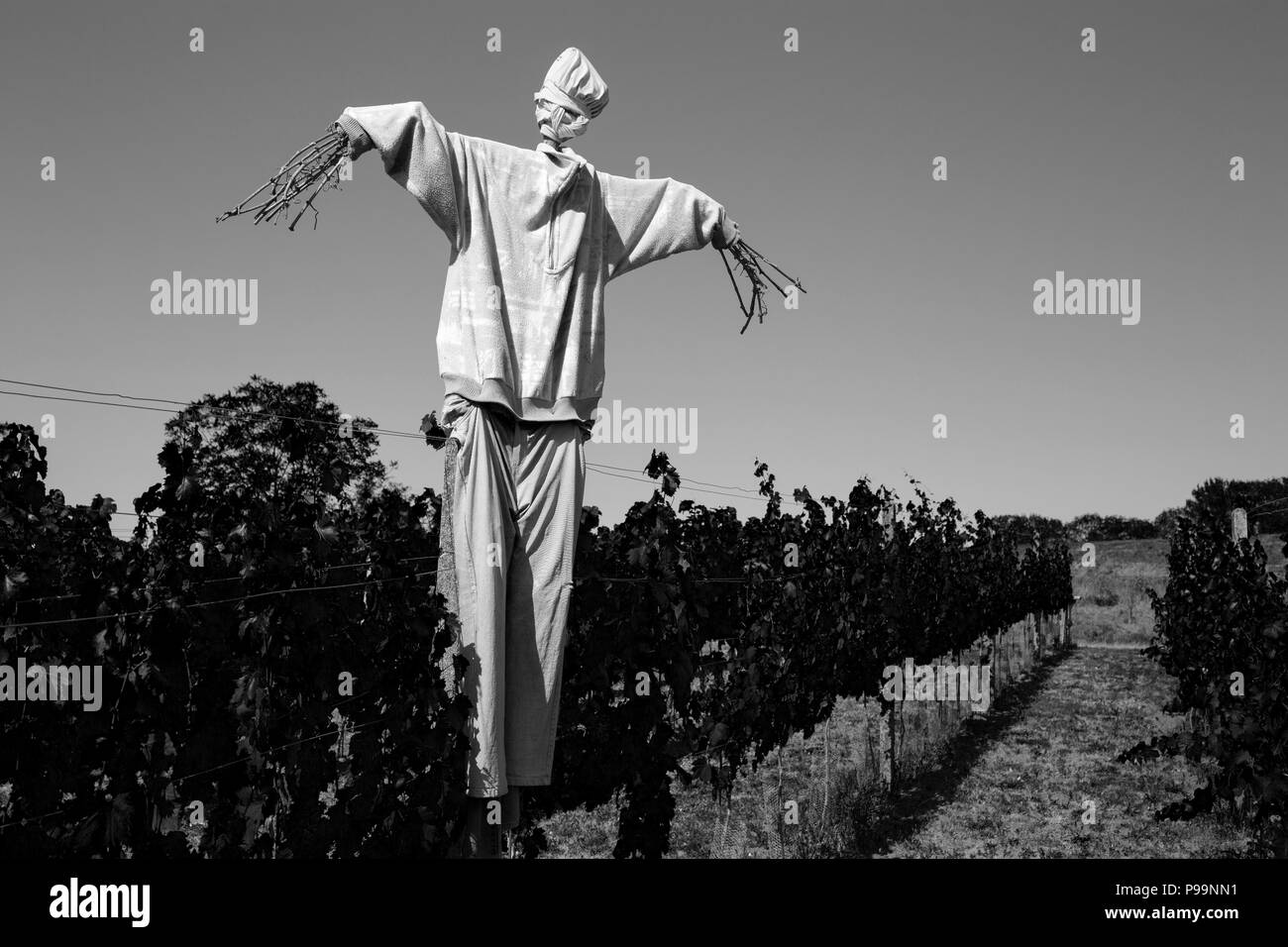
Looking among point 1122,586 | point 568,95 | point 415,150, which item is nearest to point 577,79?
point 568,95

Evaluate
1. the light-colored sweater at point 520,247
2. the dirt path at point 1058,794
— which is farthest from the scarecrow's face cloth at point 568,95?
the dirt path at point 1058,794

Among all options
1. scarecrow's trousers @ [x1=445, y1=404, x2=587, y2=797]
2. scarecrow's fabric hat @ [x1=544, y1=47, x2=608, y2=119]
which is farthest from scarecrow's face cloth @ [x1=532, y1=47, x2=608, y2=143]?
scarecrow's trousers @ [x1=445, y1=404, x2=587, y2=797]

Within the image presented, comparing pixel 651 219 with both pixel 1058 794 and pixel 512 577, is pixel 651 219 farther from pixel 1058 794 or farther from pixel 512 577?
pixel 1058 794

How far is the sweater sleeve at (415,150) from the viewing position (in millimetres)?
3365

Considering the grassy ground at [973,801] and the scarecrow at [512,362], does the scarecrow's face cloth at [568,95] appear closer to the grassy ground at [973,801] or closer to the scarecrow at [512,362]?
the scarecrow at [512,362]

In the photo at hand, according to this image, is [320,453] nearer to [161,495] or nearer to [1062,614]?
[161,495]

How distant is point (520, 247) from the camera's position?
12.2ft

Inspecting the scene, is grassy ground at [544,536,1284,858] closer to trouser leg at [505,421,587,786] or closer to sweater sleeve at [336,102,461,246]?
trouser leg at [505,421,587,786]

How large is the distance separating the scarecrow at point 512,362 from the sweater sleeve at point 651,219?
0.06 feet

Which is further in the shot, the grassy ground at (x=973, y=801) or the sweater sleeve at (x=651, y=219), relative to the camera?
the grassy ground at (x=973, y=801)
